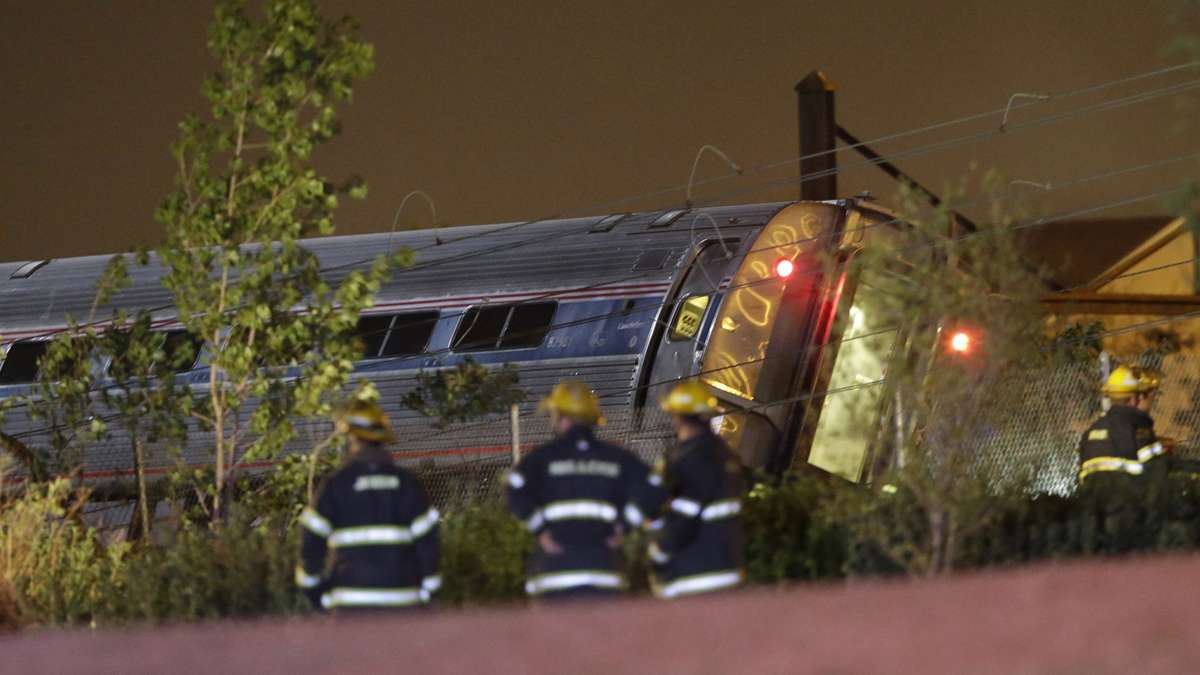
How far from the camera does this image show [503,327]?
55.4ft

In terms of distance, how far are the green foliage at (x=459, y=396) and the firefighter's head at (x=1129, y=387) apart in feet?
19.2

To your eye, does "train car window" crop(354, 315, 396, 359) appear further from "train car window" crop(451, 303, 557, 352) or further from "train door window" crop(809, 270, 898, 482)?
"train door window" crop(809, 270, 898, 482)

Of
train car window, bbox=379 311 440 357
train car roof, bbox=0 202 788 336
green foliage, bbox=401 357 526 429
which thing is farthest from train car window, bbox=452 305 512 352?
green foliage, bbox=401 357 526 429

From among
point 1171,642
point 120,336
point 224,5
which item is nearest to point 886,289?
point 1171,642

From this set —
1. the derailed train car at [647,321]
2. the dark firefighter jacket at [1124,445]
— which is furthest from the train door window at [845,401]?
the dark firefighter jacket at [1124,445]

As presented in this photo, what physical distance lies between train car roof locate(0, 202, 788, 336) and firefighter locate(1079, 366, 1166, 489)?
4.58 meters

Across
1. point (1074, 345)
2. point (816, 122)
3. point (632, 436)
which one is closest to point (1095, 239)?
point (816, 122)

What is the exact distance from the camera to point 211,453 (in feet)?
46.6

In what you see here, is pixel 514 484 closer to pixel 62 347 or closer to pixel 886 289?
pixel 886 289

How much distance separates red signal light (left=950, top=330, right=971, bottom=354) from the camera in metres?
10.2

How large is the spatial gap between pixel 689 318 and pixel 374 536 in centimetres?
750

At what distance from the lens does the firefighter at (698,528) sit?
8.56 m

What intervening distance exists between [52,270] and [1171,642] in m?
17.0

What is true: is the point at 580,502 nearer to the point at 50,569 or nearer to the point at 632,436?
the point at 50,569
